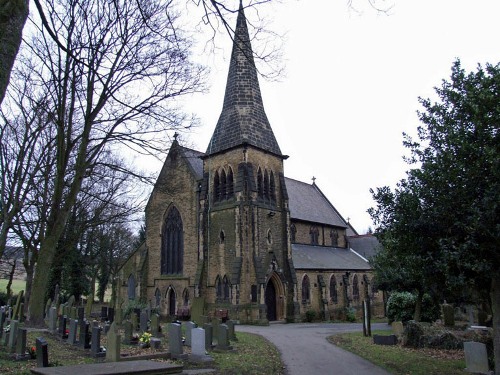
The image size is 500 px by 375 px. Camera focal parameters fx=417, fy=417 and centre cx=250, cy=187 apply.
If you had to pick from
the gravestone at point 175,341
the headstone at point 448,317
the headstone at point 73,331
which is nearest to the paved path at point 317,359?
the gravestone at point 175,341

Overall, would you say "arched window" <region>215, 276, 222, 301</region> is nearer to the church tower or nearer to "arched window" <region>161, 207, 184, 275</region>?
the church tower

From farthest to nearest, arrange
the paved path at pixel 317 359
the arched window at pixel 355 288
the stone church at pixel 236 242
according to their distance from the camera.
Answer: the arched window at pixel 355 288, the stone church at pixel 236 242, the paved path at pixel 317 359

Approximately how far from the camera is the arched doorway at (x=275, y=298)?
86.4 ft

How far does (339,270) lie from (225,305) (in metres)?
11.9

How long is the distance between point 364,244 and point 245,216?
2138cm

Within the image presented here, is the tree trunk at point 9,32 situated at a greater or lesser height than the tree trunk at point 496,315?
greater

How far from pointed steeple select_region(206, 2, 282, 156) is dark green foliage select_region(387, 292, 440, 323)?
487 inches

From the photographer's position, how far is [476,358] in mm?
10414

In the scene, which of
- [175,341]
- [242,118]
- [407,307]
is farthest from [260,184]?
[175,341]

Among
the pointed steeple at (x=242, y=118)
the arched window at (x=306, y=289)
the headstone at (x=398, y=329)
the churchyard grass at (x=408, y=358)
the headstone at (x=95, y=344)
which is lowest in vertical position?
the churchyard grass at (x=408, y=358)

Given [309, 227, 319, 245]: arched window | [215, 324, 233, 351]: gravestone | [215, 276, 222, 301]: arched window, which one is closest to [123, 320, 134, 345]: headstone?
[215, 324, 233, 351]: gravestone

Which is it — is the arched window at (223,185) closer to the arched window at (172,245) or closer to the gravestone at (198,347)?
the arched window at (172,245)

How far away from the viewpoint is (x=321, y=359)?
12.2 meters

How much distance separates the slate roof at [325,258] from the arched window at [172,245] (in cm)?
841
